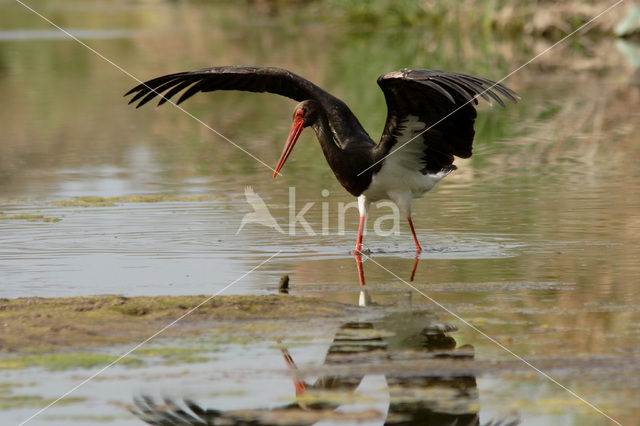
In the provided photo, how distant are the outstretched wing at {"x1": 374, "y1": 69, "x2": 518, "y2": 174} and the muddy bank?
167cm

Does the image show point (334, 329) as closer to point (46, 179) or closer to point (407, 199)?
point (407, 199)

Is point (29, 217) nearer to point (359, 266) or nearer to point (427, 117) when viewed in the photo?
point (359, 266)

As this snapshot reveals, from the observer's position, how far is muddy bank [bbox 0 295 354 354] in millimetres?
5812

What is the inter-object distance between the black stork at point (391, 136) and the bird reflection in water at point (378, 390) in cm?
235

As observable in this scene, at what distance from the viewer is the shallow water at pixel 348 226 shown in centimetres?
542

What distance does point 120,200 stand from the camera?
1084 centimetres

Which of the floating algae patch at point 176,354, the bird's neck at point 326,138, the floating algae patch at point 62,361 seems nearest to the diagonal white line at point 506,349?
the bird's neck at point 326,138

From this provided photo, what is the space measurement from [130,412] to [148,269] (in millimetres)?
3002

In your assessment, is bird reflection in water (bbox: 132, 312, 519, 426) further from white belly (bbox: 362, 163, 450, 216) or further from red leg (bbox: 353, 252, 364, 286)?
white belly (bbox: 362, 163, 450, 216)

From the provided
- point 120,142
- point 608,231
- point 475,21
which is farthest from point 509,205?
point 475,21

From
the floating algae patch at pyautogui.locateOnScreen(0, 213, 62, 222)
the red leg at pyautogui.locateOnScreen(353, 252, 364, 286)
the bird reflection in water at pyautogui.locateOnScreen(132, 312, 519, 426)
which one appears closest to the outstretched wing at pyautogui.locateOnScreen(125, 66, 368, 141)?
the red leg at pyautogui.locateOnScreen(353, 252, 364, 286)

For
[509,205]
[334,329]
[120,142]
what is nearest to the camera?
[334,329]

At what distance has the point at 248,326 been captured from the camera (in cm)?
610

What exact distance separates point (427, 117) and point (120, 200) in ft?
12.6
